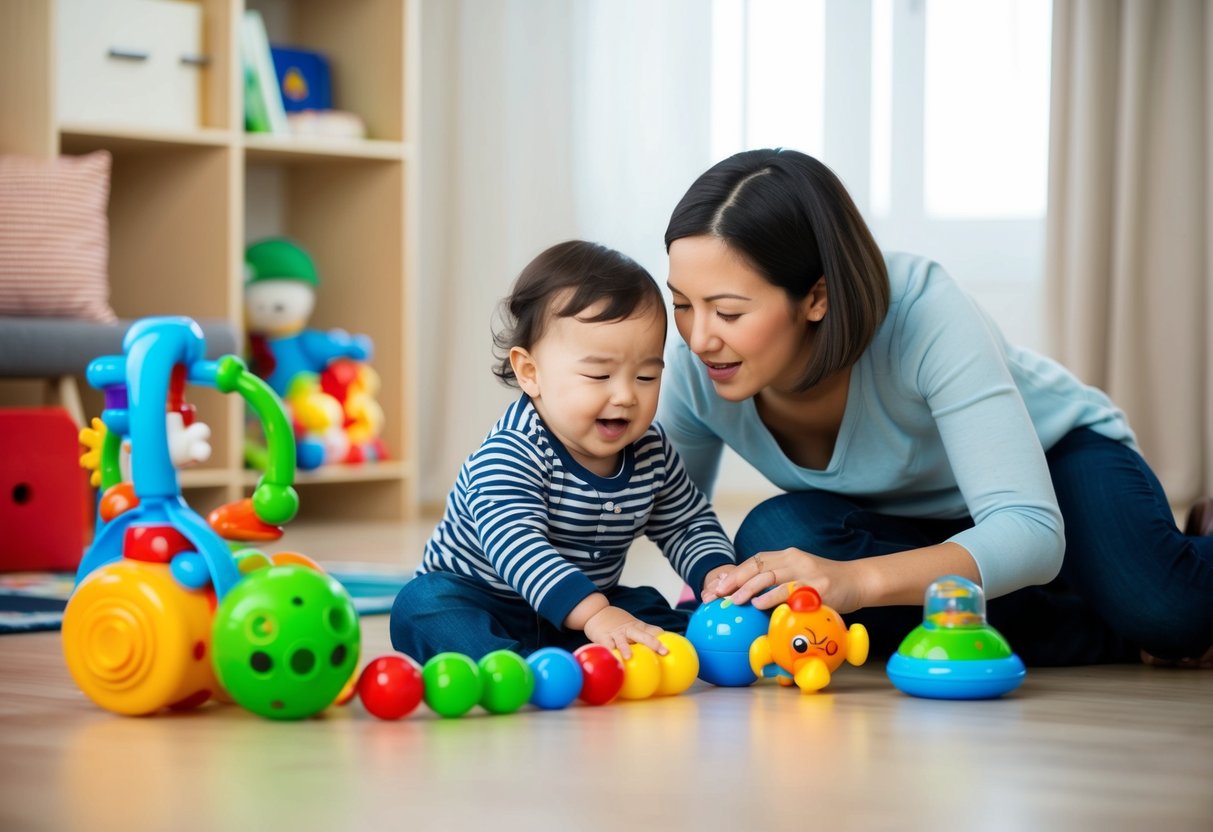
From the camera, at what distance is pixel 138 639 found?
43.7 inches

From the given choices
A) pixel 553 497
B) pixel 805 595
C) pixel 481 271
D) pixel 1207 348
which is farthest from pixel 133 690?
pixel 1207 348

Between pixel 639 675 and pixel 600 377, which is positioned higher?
pixel 600 377

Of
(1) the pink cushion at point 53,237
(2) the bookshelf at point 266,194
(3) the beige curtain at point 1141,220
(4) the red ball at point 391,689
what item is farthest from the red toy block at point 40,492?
(3) the beige curtain at point 1141,220

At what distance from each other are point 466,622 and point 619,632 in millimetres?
166

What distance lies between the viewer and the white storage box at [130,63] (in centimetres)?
284

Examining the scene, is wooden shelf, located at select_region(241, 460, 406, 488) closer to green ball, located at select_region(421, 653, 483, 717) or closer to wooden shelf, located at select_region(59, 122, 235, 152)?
wooden shelf, located at select_region(59, 122, 235, 152)

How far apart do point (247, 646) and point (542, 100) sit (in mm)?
2676

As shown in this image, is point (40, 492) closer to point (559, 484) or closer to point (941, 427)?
point (559, 484)

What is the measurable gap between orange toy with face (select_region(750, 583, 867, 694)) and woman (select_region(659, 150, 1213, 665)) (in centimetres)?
2

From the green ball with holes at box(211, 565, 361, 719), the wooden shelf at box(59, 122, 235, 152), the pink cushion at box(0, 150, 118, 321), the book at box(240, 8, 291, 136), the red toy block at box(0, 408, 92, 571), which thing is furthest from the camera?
the book at box(240, 8, 291, 136)

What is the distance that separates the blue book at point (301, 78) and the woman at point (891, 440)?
2.03m

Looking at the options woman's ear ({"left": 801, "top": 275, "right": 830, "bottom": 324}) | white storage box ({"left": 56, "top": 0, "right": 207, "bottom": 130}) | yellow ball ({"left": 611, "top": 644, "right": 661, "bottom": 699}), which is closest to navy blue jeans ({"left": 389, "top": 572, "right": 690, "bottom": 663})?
yellow ball ({"left": 611, "top": 644, "right": 661, "bottom": 699})

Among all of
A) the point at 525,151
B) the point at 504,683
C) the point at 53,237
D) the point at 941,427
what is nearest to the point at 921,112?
the point at 525,151

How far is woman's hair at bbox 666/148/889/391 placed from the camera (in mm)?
1330
